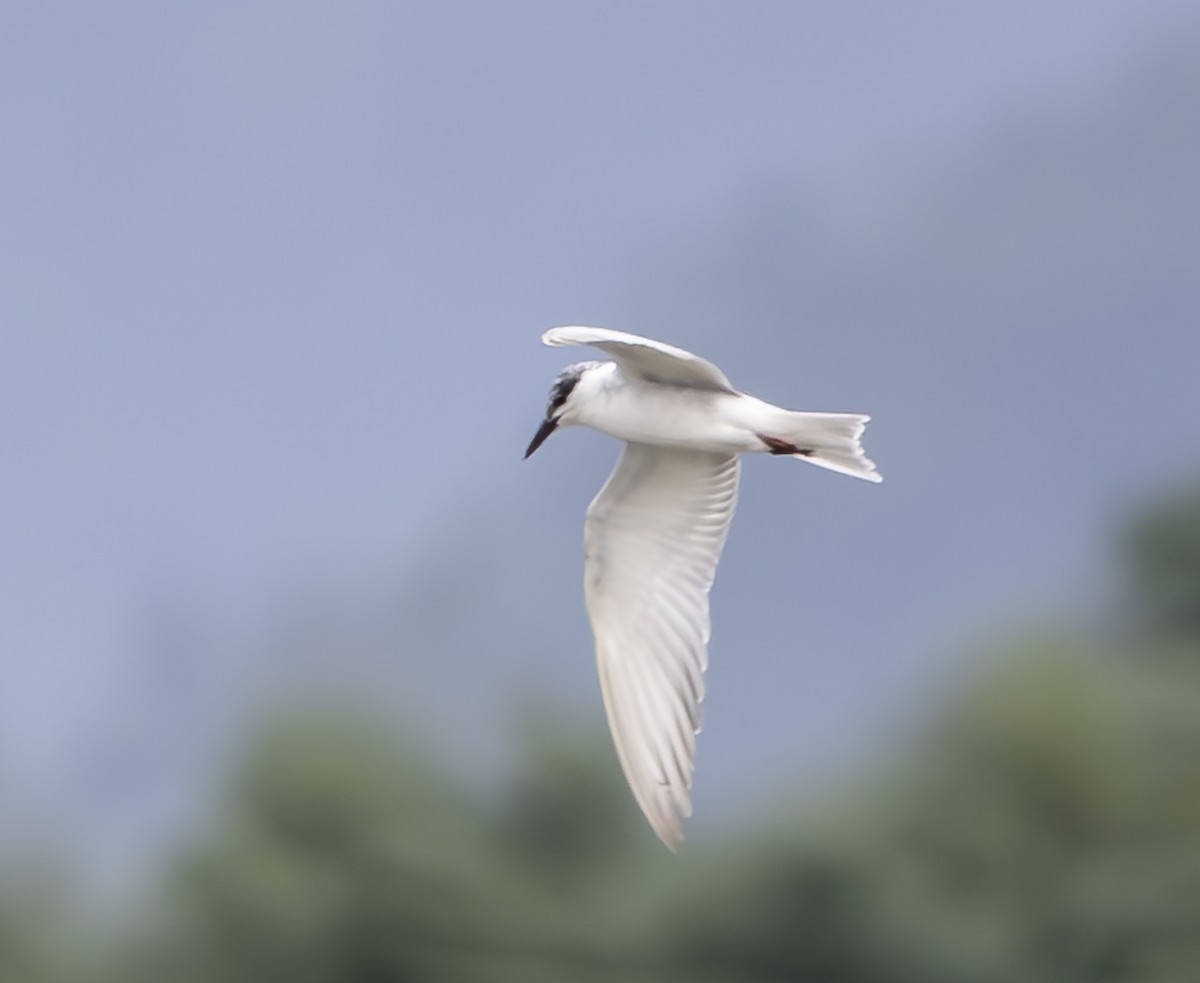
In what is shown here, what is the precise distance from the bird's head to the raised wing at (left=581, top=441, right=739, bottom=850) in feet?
0.71

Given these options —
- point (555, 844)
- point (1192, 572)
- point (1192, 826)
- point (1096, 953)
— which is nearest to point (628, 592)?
point (555, 844)

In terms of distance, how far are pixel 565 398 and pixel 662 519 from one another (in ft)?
1.30

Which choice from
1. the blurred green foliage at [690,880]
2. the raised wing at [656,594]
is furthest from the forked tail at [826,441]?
the blurred green foliage at [690,880]

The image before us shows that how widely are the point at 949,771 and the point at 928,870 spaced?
875 mm

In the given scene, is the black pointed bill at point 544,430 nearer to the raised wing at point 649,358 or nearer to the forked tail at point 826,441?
the raised wing at point 649,358

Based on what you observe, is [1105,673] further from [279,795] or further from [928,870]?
[279,795]

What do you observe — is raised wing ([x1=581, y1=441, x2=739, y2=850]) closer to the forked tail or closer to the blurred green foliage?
the forked tail

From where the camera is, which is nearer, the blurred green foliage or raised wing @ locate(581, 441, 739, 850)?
raised wing @ locate(581, 441, 739, 850)

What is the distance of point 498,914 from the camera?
1688 cm

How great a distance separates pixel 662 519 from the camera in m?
5.63

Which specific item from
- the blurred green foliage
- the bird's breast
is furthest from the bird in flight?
the blurred green foliage

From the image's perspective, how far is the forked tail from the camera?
5.22 m

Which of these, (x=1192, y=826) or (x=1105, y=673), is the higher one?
(x=1105, y=673)

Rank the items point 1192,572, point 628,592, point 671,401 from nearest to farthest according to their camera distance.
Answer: point 671,401, point 628,592, point 1192,572
